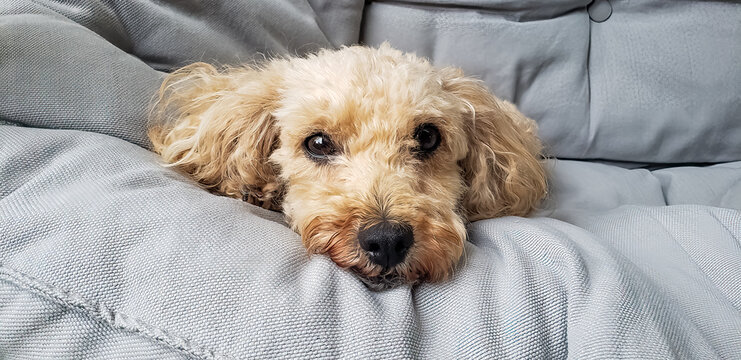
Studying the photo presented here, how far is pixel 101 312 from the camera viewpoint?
0.78 metres

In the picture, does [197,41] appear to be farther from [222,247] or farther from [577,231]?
[577,231]

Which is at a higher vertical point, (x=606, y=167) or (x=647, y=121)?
(x=647, y=121)

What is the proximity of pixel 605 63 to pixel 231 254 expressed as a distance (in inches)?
67.7

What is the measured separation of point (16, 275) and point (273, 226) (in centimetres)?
43

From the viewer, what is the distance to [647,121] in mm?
2020

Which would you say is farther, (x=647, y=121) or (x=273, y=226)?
(x=647, y=121)

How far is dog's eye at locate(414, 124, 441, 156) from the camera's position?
132 cm

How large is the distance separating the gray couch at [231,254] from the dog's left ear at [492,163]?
0.48 feet

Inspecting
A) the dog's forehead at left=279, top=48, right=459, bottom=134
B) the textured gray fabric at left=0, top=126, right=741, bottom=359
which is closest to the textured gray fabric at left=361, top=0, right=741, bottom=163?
the dog's forehead at left=279, top=48, right=459, bottom=134

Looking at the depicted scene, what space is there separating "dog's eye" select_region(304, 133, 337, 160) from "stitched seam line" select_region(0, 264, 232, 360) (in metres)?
0.64

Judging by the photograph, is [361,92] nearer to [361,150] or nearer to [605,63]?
[361,150]

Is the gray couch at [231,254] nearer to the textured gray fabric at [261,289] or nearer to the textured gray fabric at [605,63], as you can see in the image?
the textured gray fabric at [261,289]

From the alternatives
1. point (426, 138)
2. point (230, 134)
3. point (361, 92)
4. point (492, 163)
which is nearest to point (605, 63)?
point (492, 163)

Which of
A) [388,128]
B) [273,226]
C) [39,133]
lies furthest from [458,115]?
[39,133]
